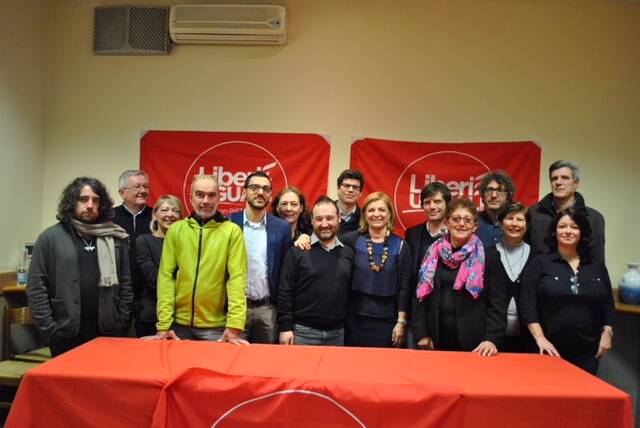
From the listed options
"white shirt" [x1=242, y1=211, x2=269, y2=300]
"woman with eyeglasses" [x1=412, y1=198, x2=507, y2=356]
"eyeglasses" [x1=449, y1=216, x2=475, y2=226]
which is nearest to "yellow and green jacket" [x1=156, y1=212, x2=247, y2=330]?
"white shirt" [x1=242, y1=211, x2=269, y2=300]

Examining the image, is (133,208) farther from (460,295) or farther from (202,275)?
(460,295)

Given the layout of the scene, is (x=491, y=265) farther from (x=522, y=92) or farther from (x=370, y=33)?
(x=370, y=33)

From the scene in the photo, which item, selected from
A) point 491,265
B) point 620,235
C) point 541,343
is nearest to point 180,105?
point 491,265

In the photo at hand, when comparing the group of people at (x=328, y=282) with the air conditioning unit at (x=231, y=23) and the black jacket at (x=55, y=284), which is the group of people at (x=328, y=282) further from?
the air conditioning unit at (x=231, y=23)

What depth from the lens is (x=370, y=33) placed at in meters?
4.00

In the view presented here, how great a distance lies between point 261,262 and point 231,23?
224 centimetres

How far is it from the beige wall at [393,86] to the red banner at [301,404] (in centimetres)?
254

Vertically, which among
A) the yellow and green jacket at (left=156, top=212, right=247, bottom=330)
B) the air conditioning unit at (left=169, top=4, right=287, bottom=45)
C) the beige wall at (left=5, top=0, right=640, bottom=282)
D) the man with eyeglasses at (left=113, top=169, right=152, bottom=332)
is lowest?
the yellow and green jacket at (left=156, top=212, right=247, bottom=330)

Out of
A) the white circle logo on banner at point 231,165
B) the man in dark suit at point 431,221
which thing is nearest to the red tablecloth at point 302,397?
the man in dark suit at point 431,221

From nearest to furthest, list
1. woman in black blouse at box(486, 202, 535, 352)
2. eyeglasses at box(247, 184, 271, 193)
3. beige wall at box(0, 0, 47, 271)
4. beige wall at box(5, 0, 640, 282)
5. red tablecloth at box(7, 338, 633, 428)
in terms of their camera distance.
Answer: red tablecloth at box(7, 338, 633, 428) → woman in black blouse at box(486, 202, 535, 352) → eyeglasses at box(247, 184, 271, 193) → beige wall at box(0, 0, 47, 271) → beige wall at box(5, 0, 640, 282)

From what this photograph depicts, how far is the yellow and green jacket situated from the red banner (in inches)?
26.3

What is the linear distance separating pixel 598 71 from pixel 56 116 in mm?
4577

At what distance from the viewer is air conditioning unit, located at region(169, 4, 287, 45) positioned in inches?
153

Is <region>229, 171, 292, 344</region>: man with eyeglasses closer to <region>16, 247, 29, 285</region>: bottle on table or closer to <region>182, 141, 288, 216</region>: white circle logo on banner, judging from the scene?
<region>182, 141, 288, 216</region>: white circle logo on banner
